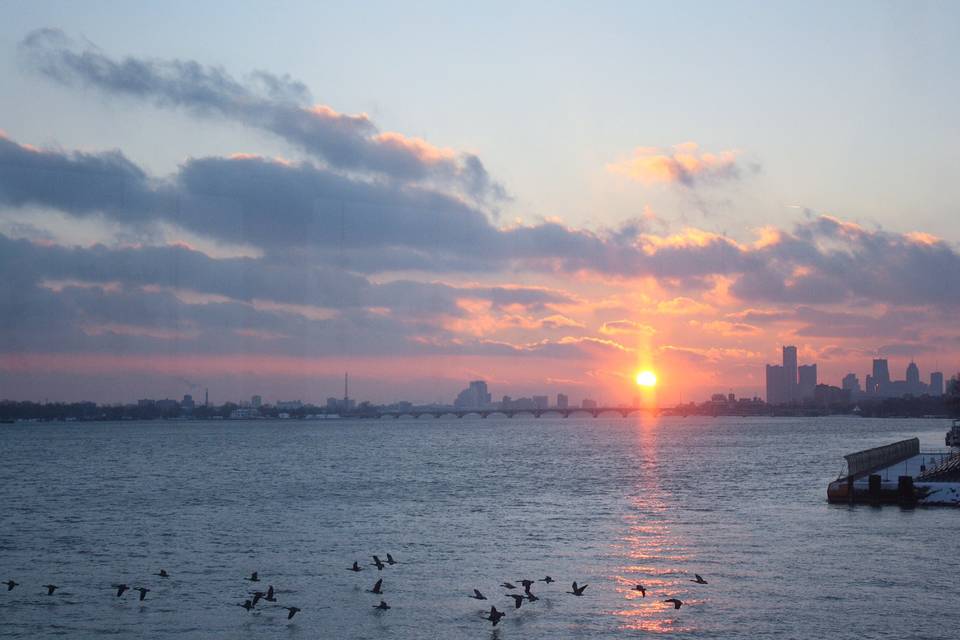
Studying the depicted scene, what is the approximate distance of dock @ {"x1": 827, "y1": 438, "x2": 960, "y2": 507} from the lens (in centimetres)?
7269

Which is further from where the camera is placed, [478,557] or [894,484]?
[894,484]

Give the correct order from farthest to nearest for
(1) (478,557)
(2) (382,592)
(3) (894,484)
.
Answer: (3) (894,484) < (1) (478,557) < (2) (382,592)

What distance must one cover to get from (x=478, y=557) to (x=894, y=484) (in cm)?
4241

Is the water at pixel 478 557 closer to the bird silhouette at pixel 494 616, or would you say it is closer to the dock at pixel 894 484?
the bird silhouette at pixel 494 616

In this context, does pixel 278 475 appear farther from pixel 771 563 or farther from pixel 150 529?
pixel 771 563

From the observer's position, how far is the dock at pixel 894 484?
238 feet

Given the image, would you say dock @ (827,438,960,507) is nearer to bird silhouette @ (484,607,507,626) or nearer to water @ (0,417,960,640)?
water @ (0,417,960,640)

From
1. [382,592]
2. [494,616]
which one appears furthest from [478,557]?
[494,616]

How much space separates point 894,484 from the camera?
81.1 m

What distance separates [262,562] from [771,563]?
24.7 m

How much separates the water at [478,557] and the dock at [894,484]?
1970 millimetres

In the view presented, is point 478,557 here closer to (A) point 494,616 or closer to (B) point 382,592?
(B) point 382,592

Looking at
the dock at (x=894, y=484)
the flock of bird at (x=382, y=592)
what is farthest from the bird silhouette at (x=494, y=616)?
the dock at (x=894, y=484)

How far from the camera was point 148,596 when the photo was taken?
44469 mm
